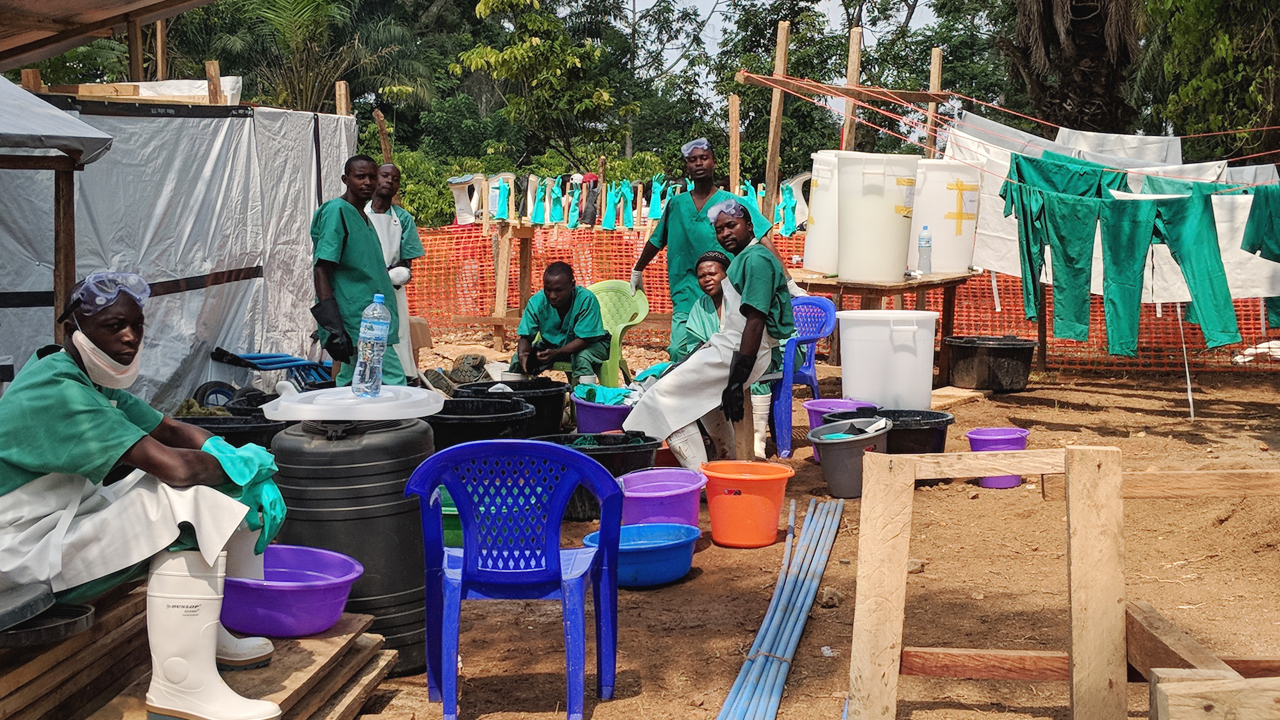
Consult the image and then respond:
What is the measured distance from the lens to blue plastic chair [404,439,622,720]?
3824mm

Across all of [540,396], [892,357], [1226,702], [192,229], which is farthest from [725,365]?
[192,229]

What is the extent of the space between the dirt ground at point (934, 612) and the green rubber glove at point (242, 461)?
106cm

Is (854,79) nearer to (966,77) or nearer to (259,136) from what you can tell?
(259,136)

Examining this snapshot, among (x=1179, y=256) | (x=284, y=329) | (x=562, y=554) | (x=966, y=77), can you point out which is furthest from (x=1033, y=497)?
(x=966, y=77)

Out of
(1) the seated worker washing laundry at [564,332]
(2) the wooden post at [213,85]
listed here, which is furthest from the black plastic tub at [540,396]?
(2) the wooden post at [213,85]

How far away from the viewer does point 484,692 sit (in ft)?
14.0

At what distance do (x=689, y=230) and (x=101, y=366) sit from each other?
521 cm

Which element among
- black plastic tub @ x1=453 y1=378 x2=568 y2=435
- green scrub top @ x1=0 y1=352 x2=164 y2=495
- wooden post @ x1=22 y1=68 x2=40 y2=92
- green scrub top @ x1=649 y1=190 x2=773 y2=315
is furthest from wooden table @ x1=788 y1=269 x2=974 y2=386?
green scrub top @ x1=0 y1=352 x2=164 y2=495

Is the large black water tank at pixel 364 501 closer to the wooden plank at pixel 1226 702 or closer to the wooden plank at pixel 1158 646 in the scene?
the wooden plank at pixel 1158 646

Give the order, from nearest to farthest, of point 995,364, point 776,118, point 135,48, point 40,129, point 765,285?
point 40,129, point 765,285, point 135,48, point 776,118, point 995,364

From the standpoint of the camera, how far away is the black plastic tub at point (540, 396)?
725cm

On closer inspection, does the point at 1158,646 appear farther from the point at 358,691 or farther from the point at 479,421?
the point at 479,421

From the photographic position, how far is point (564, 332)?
8.16 m

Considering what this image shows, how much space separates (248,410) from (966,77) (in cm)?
2726
